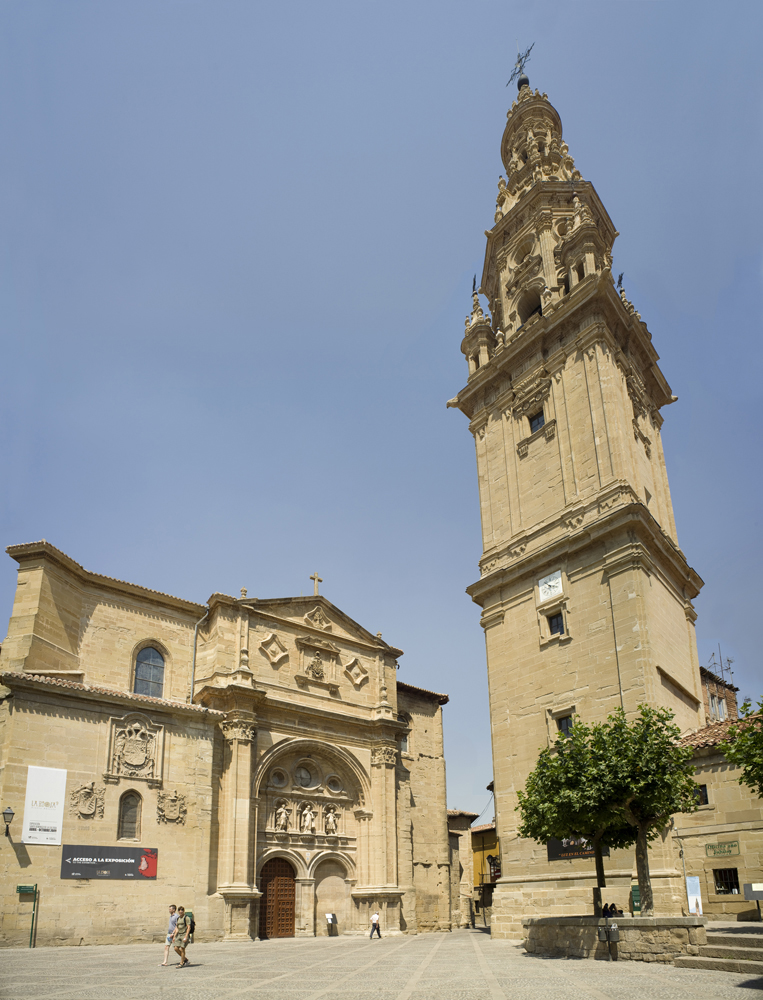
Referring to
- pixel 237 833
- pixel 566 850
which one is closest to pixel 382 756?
pixel 237 833

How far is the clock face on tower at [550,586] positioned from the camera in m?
26.7

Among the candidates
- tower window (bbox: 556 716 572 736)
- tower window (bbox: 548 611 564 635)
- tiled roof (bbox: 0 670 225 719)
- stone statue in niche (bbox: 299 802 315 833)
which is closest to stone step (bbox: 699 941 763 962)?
tower window (bbox: 556 716 572 736)

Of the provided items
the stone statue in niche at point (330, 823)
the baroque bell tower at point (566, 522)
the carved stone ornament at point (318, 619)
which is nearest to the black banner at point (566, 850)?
the baroque bell tower at point (566, 522)

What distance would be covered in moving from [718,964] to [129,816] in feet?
65.1

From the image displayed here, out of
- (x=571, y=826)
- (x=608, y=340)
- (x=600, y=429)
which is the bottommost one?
(x=571, y=826)

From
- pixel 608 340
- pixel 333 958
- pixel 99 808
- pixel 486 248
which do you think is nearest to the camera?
pixel 333 958

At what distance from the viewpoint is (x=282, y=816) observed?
104ft

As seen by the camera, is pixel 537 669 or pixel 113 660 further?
pixel 113 660

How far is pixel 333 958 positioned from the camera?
19.8 metres

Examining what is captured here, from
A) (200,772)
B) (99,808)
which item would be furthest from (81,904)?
(200,772)

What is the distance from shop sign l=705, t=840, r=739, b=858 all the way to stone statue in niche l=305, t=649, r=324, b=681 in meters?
19.4

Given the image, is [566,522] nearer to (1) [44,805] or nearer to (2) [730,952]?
(2) [730,952]

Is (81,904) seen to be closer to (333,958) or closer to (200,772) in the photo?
(200,772)

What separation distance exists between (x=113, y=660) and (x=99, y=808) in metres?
7.54
